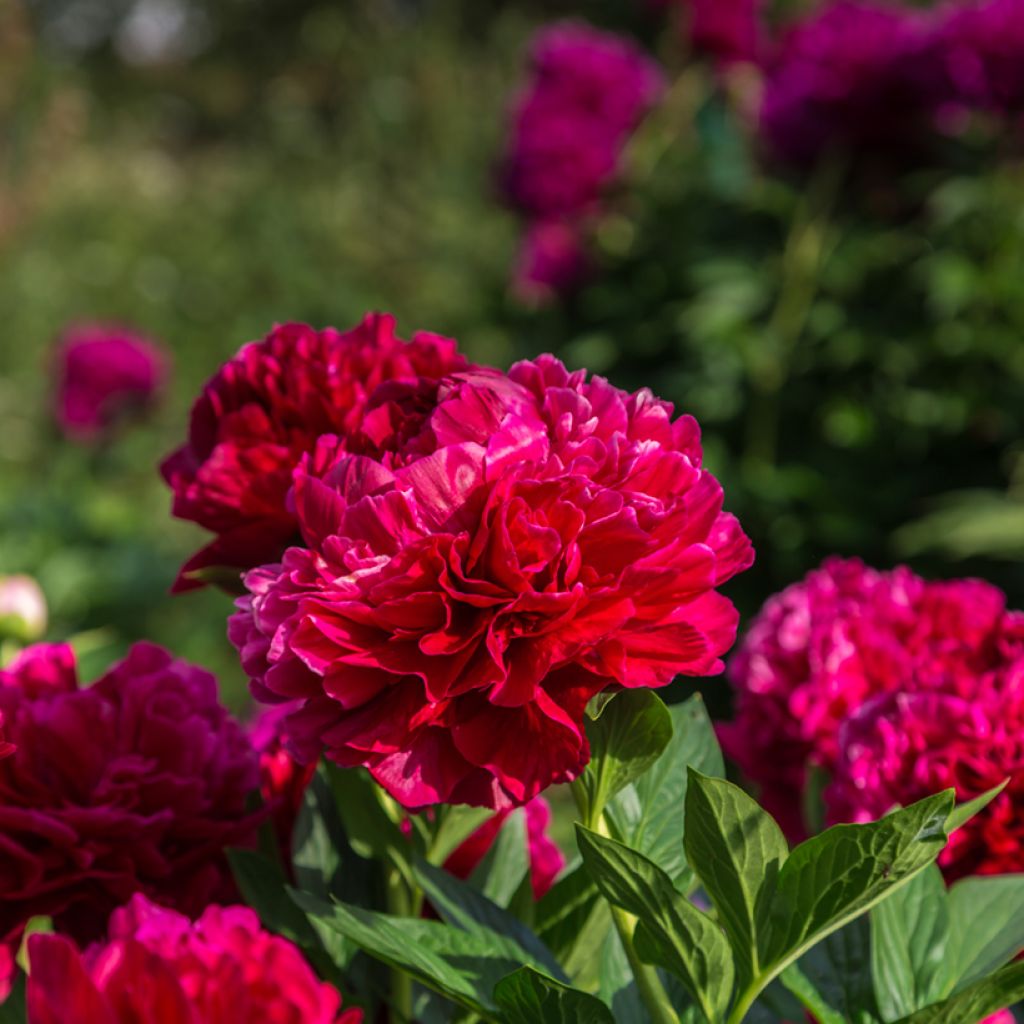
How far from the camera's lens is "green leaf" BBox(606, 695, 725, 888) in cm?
64

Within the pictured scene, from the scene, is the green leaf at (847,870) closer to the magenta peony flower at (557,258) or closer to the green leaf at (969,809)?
the green leaf at (969,809)

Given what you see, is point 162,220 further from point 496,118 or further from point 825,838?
point 825,838

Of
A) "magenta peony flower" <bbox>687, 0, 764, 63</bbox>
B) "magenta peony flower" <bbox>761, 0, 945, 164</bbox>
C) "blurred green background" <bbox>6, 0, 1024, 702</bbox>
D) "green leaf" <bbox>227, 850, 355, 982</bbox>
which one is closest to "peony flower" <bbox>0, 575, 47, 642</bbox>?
"blurred green background" <bbox>6, 0, 1024, 702</bbox>

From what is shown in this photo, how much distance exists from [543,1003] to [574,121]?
8.34 feet

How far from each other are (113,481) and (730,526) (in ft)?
11.3

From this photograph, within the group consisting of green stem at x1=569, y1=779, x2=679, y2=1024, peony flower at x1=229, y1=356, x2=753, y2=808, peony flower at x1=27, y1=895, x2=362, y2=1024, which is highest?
peony flower at x1=229, y1=356, x2=753, y2=808

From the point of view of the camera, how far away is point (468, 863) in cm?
76

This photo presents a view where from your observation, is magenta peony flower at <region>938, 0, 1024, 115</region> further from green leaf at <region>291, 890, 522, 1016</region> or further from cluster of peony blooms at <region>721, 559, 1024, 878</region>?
green leaf at <region>291, 890, 522, 1016</region>

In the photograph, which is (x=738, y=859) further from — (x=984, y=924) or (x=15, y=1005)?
(x=15, y=1005)

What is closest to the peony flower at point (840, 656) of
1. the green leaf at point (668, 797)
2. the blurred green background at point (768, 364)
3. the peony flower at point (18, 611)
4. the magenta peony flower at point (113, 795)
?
the green leaf at point (668, 797)

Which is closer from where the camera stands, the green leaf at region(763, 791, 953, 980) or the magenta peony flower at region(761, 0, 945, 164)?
the green leaf at region(763, 791, 953, 980)

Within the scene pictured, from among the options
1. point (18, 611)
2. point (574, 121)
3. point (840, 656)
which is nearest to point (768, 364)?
point (574, 121)

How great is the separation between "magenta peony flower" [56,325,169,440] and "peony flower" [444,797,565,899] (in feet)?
9.11

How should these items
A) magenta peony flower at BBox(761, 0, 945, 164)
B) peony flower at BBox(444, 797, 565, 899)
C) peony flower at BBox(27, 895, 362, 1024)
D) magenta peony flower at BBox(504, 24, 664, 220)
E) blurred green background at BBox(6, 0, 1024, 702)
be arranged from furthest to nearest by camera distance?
magenta peony flower at BBox(504, 24, 664, 220), blurred green background at BBox(6, 0, 1024, 702), magenta peony flower at BBox(761, 0, 945, 164), peony flower at BBox(444, 797, 565, 899), peony flower at BBox(27, 895, 362, 1024)
